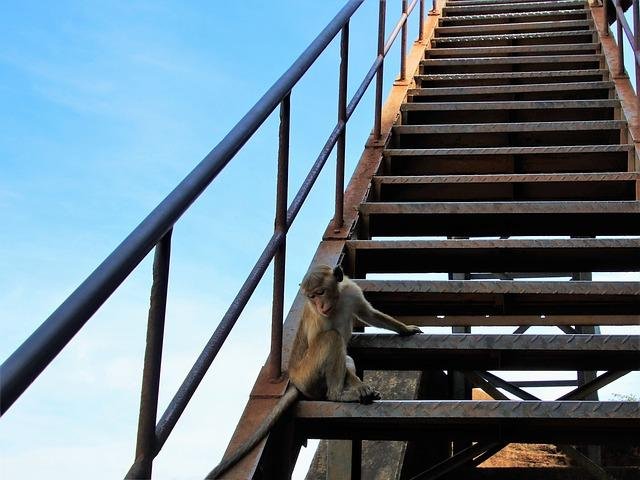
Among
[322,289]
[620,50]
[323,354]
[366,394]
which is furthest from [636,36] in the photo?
[366,394]

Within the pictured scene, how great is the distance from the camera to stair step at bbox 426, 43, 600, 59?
8.08 metres

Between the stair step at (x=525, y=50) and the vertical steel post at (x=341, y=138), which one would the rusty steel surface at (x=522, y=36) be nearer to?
the stair step at (x=525, y=50)

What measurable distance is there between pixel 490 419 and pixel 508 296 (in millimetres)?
1303

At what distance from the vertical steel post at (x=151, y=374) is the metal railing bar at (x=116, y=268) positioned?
14cm

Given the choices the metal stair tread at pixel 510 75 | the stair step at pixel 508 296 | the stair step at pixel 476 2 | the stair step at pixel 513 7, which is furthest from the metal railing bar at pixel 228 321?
the stair step at pixel 476 2

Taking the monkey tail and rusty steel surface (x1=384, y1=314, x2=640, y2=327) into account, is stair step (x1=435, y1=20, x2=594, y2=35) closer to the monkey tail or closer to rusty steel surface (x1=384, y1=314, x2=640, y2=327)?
rusty steel surface (x1=384, y1=314, x2=640, y2=327)

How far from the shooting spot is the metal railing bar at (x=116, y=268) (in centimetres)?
146

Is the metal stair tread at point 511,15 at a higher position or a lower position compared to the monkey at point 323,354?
higher

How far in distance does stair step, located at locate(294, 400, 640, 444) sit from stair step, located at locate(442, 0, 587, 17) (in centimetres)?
706

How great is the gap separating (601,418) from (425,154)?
123 inches

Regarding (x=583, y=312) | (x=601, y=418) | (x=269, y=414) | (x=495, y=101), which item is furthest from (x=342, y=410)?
(x=495, y=101)

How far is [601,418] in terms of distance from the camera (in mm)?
2797

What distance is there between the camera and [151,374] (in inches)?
87.8

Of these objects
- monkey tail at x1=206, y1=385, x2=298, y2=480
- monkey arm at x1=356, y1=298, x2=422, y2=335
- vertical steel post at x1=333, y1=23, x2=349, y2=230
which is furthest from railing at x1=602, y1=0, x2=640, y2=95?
monkey tail at x1=206, y1=385, x2=298, y2=480
